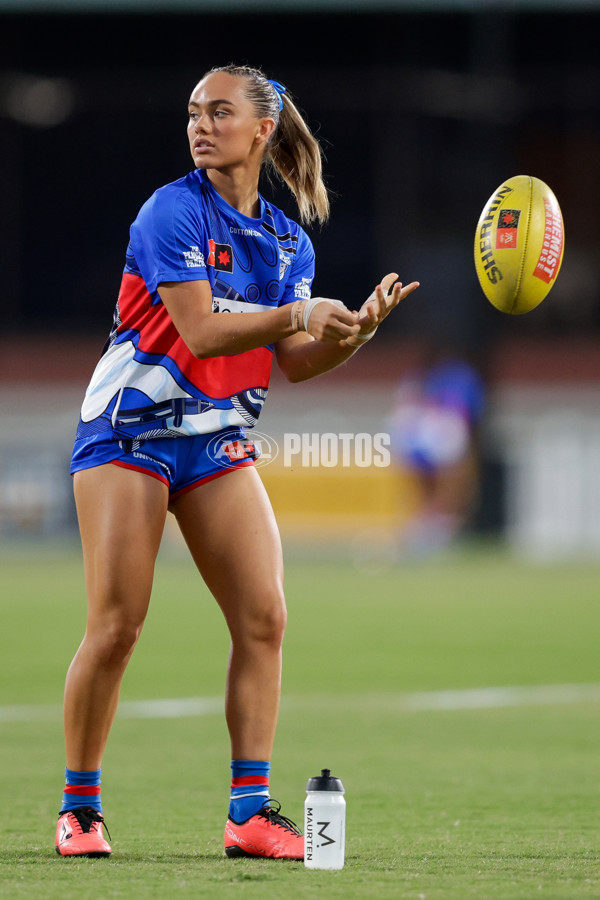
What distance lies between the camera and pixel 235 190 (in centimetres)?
436

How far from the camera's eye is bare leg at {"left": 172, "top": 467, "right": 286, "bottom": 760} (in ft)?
14.0

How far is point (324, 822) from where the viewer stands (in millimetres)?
3895

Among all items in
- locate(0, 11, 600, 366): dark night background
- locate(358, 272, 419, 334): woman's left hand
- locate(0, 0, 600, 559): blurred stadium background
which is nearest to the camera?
locate(358, 272, 419, 334): woman's left hand

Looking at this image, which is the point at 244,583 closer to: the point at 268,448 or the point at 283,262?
the point at 283,262

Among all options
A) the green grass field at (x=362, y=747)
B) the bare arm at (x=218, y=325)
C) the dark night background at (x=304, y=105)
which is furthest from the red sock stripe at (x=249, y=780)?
the dark night background at (x=304, y=105)

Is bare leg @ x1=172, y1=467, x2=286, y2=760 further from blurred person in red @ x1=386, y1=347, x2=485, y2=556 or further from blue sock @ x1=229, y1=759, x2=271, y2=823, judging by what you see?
blurred person in red @ x1=386, y1=347, x2=485, y2=556

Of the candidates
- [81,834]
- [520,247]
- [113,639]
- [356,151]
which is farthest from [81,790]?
[356,151]

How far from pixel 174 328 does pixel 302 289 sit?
19.7 inches

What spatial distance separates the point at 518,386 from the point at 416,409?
236 centimetres

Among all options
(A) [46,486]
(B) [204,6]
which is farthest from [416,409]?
(B) [204,6]

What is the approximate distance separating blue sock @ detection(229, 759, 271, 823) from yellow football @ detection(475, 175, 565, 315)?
162 cm

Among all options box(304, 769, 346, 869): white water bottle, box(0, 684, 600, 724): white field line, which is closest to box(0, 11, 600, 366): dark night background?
Answer: box(0, 684, 600, 724): white field line

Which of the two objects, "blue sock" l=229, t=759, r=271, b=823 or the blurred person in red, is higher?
the blurred person in red

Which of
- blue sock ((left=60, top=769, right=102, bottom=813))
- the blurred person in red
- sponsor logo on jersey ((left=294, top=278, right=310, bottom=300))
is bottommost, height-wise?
blue sock ((left=60, top=769, right=102, bottom=813))
